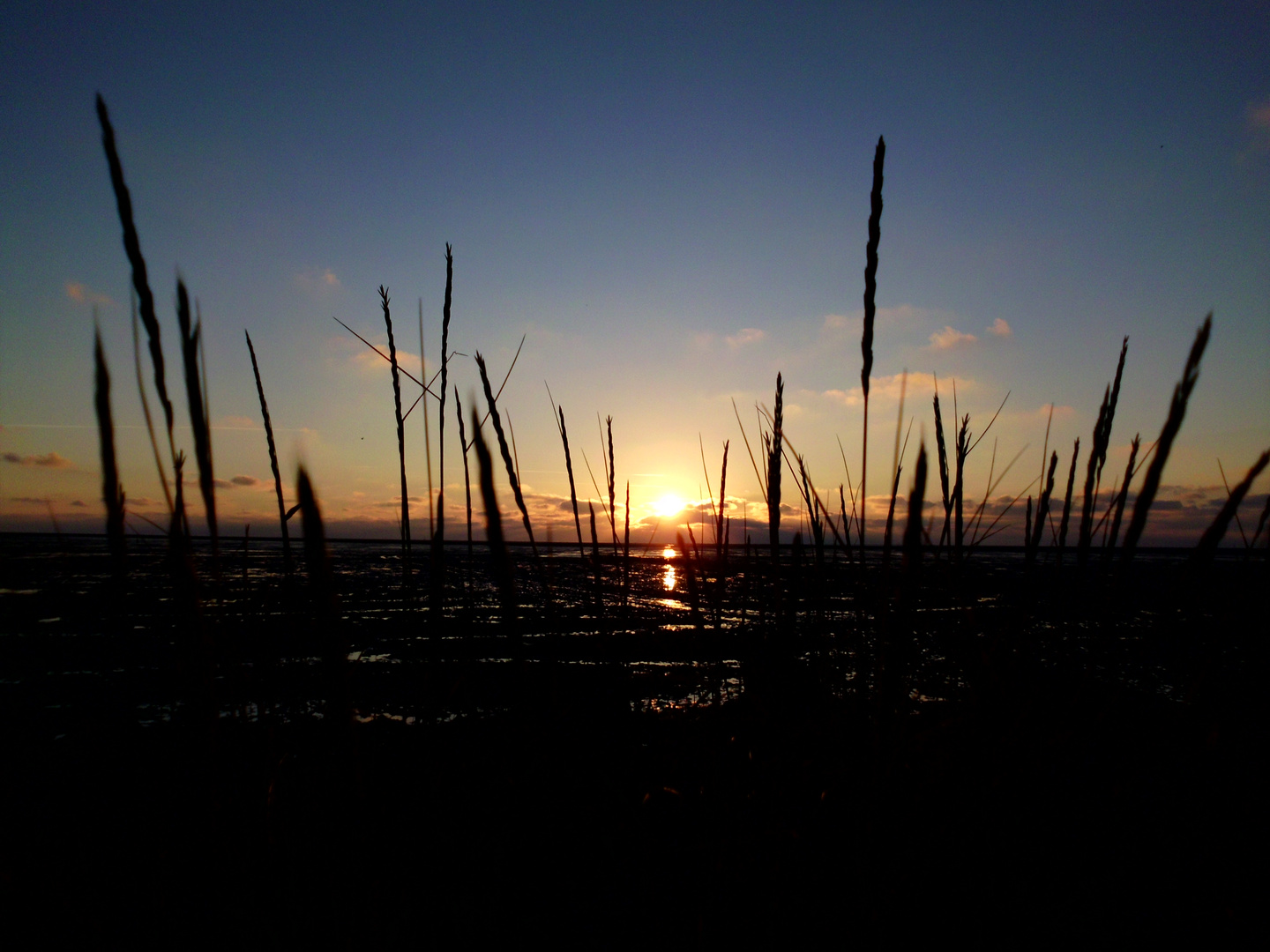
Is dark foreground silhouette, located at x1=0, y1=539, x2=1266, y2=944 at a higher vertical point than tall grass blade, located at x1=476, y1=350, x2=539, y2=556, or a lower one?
lower

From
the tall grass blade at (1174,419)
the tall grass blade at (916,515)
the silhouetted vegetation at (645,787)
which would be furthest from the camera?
the tall grass blade at (1174,419)

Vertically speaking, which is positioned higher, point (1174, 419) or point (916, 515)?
point (1174, 419)

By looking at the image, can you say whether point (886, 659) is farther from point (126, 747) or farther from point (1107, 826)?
point (126, 747)

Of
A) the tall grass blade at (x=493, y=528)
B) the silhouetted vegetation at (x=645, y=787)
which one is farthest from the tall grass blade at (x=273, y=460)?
the tall grass blade at (x=493, y=528)

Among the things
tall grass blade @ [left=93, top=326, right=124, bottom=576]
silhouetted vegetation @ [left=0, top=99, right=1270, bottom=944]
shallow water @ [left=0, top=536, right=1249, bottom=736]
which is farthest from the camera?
shallow water @ [left=0, top=536, right=1249, bottom=736]

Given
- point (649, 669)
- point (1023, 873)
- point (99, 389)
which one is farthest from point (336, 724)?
point (649, 669)

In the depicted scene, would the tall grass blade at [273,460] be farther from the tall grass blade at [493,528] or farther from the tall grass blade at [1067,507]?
the tall grass blade at [1067,507]

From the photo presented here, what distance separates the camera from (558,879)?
1372 millimetres

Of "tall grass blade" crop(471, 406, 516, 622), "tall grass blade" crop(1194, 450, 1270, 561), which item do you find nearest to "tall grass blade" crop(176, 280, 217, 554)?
"tall grass blade" crop(471, 406, 516, 622)

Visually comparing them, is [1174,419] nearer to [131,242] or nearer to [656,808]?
[656,808]

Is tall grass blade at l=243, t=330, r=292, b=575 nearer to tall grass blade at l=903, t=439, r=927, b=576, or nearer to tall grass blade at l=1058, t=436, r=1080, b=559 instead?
tall grass blade at l=903, t=439, r=927, b=576

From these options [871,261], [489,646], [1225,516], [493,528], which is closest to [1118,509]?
[1225,516]

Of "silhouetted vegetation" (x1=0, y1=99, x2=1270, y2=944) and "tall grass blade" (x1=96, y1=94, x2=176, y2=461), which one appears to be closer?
"tall grass blade" (x1=96, y1=94, x2=176, y2=461)

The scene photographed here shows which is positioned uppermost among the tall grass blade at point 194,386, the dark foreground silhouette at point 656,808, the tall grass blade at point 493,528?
the tall grass blade at point 194,386
